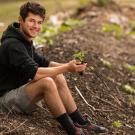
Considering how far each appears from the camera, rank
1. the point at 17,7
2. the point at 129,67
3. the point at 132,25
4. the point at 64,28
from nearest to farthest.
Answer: the point at 129,67 < the point at 64,28 < the point at 132,25 < the point at 17,7

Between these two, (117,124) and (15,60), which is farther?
(117,124)

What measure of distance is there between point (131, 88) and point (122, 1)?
1009cm

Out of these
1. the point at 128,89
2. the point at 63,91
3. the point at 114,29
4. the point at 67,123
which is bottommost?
the point at 114,29

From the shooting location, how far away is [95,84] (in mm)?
8109

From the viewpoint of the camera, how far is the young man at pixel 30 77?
5914 millimetres

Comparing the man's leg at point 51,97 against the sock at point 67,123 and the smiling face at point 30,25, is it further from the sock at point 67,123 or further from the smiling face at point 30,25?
the smiling face at point 30,25

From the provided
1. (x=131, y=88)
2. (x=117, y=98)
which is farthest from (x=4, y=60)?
(x=131, y=88)

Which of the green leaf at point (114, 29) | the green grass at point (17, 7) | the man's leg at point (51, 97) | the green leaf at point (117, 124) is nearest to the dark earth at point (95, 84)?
the green leaf at point (117, 124)

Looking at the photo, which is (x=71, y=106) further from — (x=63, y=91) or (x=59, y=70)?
(x=59, y=70)

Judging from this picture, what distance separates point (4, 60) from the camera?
6117 millimetres

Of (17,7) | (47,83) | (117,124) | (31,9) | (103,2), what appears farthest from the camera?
(17,7)

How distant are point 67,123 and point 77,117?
0.35 metres

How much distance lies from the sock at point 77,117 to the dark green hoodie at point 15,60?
0.65m

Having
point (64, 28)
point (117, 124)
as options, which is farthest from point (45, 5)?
point (117, 124)
